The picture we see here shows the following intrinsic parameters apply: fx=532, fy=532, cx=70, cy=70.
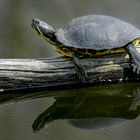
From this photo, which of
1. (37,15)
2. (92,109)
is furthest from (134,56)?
(37,15)

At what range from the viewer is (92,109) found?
16.4ft

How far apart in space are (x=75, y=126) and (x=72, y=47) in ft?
3.28

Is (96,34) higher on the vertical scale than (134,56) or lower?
higher

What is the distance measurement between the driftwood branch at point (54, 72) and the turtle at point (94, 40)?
65mm

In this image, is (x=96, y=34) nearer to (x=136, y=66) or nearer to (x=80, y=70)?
(x=80, y=70)

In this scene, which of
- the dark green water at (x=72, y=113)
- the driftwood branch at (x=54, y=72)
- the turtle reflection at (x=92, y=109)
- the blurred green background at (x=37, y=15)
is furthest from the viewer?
the blurred green background at (x=37, y=15)

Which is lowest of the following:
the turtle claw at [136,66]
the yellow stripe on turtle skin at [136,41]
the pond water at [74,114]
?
the pond water at [74,114]

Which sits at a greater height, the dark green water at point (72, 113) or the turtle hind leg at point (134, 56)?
the turtle hind leg at point (134, 56)

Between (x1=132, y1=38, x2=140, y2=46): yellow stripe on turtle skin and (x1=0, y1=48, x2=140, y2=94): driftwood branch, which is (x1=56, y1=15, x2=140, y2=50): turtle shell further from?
(x1=0, y1=48, x2=140, y2=94): driftwood branch

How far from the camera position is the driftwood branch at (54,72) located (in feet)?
16.9

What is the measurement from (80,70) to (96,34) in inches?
16.0

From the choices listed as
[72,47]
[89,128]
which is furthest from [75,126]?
[72,47]

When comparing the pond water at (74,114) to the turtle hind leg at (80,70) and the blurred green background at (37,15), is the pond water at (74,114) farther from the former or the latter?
the blurred green background at (37,15)

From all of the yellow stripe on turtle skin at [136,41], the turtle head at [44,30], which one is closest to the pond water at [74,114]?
the yellow stripe on turtle skin at [136,41]
